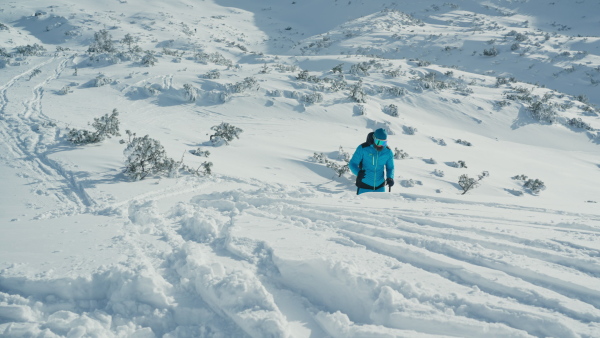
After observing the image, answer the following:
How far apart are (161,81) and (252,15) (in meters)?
29.1

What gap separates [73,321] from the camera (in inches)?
91.4

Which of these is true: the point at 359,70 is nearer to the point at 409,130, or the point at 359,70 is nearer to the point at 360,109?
the point at 360,109

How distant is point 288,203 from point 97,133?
518 centimetres

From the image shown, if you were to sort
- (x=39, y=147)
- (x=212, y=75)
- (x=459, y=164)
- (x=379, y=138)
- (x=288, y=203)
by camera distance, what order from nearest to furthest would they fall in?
1. (x=288, y=203)
2. (x=379, y=138)
3. (x=39, y=147)
4. (x=459, y=164)
5. (x=212, y=75)

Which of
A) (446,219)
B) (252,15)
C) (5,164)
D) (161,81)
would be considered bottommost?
(5,164)

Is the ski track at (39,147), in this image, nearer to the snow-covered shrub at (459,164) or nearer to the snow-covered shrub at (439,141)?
the snow-covered shrub at (459,164)

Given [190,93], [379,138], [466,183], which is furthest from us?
[190,93]

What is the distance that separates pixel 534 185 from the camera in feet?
28.4

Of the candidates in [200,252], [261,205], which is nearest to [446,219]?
[261,205]

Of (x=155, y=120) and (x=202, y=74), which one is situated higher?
(x=202, y=74)

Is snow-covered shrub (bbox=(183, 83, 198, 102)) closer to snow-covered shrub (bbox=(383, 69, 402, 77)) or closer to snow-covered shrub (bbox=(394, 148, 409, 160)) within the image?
snow-covered shrub (bbox=(394, 148, 409, 160))

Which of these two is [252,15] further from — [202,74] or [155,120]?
[155,120]

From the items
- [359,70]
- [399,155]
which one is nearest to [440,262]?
[399,155]

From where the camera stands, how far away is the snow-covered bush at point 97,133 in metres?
7.11
